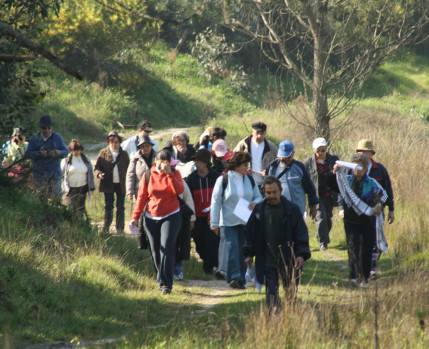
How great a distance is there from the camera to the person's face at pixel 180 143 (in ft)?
37.3

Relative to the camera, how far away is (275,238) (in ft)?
21.8

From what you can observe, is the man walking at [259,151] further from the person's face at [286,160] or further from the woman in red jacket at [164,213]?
the woman in red jacket at [164,213]

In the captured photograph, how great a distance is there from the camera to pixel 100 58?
1163 inches

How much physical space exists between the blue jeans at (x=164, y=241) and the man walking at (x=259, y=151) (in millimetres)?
2464

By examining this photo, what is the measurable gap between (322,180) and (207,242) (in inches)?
96.3

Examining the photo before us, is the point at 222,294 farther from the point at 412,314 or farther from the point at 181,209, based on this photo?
the point at 412,314

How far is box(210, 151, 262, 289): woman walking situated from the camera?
29.2 ft

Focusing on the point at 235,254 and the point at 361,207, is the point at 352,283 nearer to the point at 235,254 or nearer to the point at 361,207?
the point at 361,207

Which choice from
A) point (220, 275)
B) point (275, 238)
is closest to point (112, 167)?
point (220, 275)

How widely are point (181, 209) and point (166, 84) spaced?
25041mm

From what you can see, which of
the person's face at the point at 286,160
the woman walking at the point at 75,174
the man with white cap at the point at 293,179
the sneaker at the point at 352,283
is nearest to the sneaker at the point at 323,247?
the man with white cap at the point at 293,179

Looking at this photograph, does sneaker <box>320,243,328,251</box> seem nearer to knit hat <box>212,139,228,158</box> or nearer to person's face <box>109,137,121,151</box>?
knit hat <box>212,139,228,158</box>

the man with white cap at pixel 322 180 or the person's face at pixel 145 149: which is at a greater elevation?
the person's face at pixel 145 149

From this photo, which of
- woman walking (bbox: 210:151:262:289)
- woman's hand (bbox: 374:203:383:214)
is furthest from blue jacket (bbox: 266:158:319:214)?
woman's hand (bbox: 374:203:383:214)
